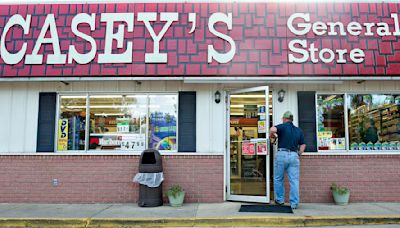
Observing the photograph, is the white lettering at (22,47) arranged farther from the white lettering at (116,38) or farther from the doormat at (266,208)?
the doormat at (266,208)

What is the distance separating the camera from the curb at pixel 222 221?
23.1 ft

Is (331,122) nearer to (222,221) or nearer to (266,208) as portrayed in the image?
(266,208)

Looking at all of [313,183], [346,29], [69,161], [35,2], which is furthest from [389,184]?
[35,2]

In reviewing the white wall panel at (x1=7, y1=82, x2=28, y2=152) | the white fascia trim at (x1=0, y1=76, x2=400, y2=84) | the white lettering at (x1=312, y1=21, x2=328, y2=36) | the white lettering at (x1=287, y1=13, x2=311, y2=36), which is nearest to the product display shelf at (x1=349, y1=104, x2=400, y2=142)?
the white fascia trim at (x1=0, y1=76, x2=400, y2=84)

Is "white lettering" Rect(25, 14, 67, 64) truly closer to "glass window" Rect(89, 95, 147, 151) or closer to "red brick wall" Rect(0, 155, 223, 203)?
"glass window" Rect(89, 95, 147, 151)

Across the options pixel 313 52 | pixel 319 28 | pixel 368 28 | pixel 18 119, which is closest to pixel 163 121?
pixel 18 119

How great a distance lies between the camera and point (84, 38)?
8.70m

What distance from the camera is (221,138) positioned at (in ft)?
28.9

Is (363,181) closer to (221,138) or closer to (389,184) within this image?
(389,184)

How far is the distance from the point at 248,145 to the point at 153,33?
3.39m

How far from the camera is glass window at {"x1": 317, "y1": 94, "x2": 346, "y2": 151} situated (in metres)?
8.88

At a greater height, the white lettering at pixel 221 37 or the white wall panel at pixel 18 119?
the white lettering at pixel 221 37

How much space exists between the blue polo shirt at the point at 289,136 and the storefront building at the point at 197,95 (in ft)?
1.32

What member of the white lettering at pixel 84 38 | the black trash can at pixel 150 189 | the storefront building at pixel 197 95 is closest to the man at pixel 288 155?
the storefront building at pixel 197 95
